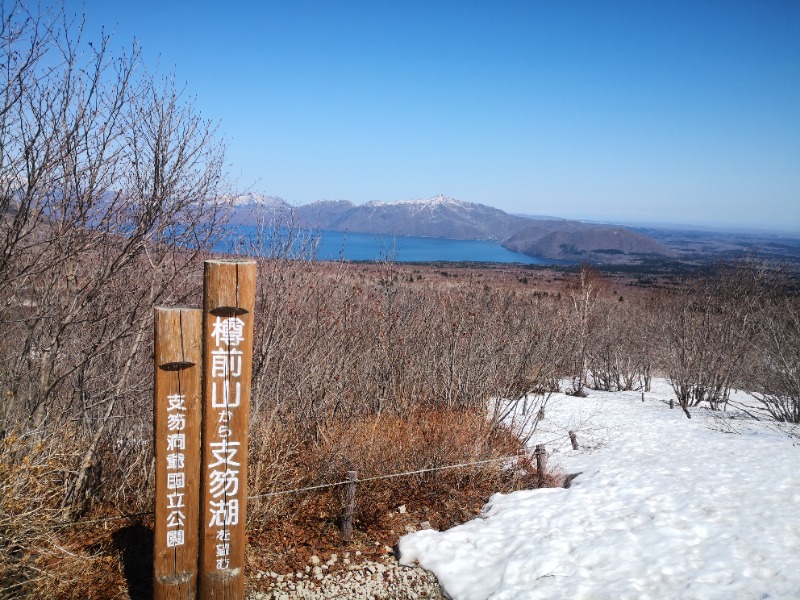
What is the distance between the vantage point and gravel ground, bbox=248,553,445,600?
→ 4.51 meters

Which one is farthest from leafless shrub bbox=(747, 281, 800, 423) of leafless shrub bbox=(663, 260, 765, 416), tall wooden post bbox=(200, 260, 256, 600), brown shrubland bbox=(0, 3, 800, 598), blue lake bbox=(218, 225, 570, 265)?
tall wooden post bbox=(200, 260, 256, 600)

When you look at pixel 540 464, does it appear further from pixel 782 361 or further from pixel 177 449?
pixel 782 361

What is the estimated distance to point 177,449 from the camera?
11.6ft

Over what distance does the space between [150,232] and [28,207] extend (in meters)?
1.37

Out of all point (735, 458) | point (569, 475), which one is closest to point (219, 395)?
point (569, 475)

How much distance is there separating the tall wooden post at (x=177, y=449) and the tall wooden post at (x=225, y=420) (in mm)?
85

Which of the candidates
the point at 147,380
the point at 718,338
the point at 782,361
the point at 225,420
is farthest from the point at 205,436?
the point at 718,338

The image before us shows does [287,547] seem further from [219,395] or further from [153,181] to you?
[153,181]

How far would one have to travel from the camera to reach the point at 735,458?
962 centimetres

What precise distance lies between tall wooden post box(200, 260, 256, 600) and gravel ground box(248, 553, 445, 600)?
0.91 meters

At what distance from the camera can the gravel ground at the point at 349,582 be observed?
4.51 metres

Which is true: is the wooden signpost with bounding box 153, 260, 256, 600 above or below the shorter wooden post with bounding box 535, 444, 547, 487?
above

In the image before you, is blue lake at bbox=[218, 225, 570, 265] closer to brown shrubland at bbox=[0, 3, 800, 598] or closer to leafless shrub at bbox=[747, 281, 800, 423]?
brown shrubland at bbox=[0, 3, 800, 598]

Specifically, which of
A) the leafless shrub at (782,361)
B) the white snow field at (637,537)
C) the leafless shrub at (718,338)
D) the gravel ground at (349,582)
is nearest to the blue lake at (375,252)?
the gravel ground at (349,582)
